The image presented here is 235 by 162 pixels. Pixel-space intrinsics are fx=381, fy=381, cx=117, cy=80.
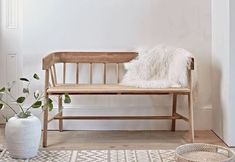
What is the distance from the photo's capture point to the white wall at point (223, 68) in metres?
2.82

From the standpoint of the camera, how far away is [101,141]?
3037 mm

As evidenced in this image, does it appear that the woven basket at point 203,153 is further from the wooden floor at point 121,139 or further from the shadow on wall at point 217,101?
the shadow on wall at point 217,101

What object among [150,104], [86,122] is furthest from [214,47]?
[86,122]

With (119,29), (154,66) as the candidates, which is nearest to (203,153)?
(154,66)

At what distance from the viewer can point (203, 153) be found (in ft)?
7.91

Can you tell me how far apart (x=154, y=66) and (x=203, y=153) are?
0.99 metres

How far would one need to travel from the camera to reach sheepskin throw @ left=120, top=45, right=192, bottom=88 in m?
3.06

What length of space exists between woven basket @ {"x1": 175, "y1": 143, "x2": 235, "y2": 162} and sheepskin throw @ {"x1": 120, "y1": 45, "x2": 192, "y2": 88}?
0.71 metres

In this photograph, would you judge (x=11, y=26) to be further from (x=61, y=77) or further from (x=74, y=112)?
(x=74, y=112)

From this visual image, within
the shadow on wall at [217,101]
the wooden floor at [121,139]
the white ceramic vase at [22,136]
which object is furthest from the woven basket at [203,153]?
the white ceramic vase at [22,136]

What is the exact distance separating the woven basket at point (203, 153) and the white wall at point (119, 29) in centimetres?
97

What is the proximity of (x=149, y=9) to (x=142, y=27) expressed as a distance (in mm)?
170

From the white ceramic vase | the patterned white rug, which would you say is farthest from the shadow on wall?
the white ceramic vase

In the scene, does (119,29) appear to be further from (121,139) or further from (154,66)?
(121,139)
